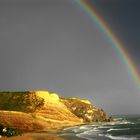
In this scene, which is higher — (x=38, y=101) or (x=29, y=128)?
(x=38, y=101)

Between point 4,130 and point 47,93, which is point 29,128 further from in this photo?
point 47,93

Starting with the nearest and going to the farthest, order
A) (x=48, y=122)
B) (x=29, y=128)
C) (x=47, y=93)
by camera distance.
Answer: (x=29, y=128) < (x=48, y=122) < (x=47, y=93)

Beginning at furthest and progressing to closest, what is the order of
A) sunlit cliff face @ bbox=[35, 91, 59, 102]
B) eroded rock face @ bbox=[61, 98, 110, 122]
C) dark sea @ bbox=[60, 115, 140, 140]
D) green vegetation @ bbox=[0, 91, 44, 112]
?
eroded rock face @ bbox=[61, 98, 110, 122] < sunlit cliff face @ bbox=[35, 91, 59, 102] < green vegetation @ bbox=[0, 91, 44, 112] < dark sea @ bbox=[60, 115, 140, 140]

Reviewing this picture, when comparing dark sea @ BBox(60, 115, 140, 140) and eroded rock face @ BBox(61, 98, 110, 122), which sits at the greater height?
eroded rock face @ BBox(61, 98, 110, 122)

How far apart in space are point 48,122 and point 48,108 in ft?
80.9

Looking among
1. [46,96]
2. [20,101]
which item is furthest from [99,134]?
[46,96]

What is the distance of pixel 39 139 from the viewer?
53531 millimetres

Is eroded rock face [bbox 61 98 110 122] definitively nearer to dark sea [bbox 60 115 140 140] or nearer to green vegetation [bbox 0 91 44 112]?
green vegetation [bbox 0 91 44 112]

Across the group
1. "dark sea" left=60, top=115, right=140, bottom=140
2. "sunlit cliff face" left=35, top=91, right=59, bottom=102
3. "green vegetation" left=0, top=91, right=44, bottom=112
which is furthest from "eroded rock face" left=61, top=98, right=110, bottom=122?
"dark sea" left=60, top=115, right=140, bottom=140

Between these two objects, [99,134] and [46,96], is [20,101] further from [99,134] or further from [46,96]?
[99,134]

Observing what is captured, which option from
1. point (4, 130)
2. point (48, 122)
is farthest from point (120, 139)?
point (48, 122)

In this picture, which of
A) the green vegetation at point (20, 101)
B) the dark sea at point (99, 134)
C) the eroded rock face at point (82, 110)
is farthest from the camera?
the eroded rock face at point (82, 110)

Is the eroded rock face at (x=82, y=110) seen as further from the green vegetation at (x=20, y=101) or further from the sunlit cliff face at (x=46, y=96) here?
the green vegetation at (x=20, y=101)

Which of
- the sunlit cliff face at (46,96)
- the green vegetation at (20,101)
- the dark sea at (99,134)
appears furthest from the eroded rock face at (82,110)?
the dark sea at (99,134)
